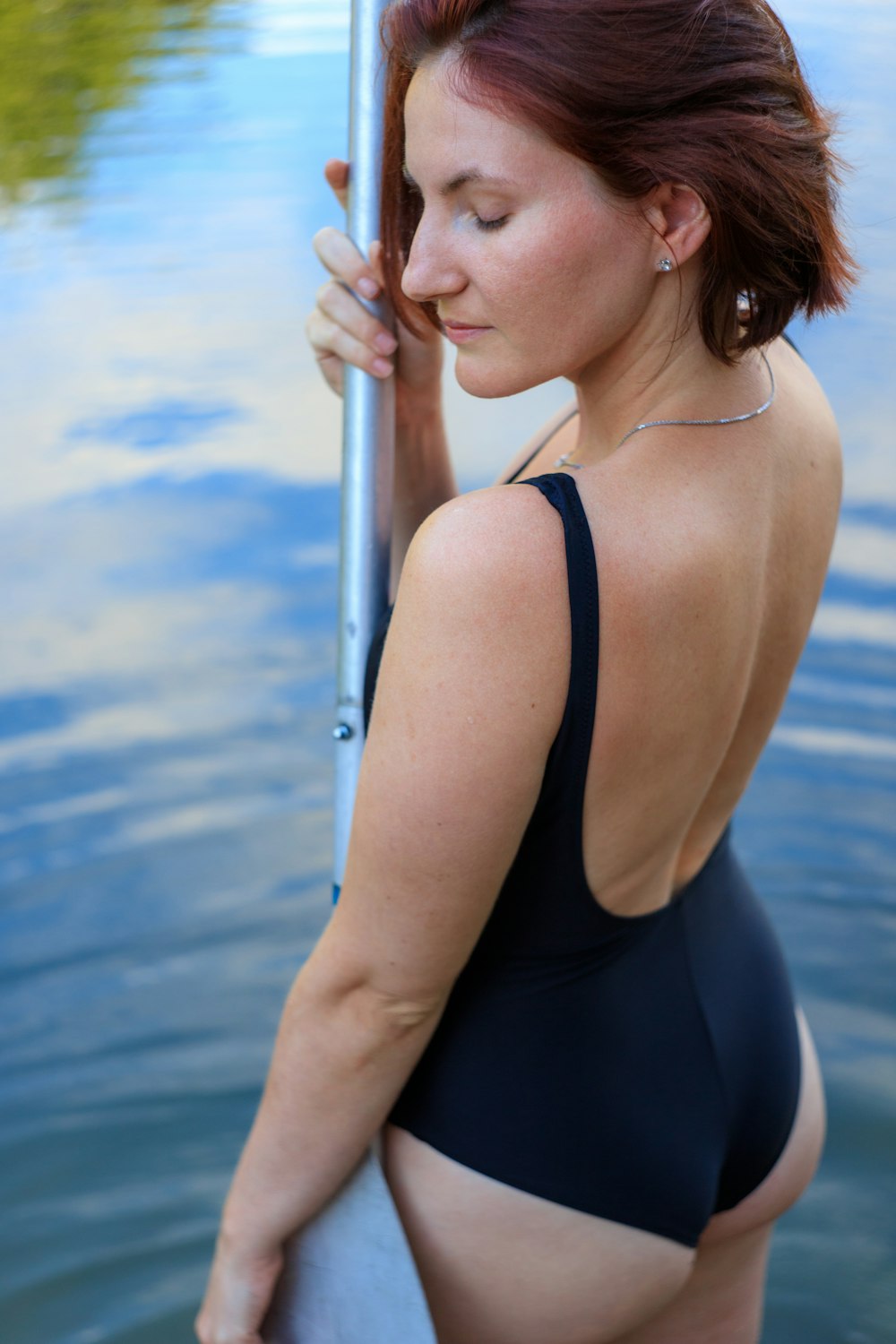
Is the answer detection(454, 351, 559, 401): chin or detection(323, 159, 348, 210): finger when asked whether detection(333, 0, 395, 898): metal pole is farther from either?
detection(454, 351, 559, 401): chin

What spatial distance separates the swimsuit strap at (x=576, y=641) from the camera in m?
0.96

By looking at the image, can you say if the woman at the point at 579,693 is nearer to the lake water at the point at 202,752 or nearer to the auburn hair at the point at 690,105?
the auburn hair at the point at 690,105

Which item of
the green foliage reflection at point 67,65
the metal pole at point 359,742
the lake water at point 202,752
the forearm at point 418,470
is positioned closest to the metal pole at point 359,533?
the metal pole at point 359,742

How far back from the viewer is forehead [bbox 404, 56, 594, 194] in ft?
3.21

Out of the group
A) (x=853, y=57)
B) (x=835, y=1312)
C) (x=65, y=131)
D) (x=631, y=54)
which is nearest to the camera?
(x=631, y=54)

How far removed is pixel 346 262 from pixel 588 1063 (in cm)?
80

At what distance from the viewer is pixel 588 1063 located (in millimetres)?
1230

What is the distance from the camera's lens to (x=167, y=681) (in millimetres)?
3754

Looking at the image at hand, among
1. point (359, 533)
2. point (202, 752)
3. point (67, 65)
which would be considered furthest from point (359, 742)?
point (67, 65)

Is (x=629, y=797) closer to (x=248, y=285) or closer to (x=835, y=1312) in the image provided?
(x=835, y=1312)

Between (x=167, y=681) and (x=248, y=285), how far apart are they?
3.50m

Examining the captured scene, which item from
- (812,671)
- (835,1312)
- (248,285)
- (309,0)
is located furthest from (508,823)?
(309,0)

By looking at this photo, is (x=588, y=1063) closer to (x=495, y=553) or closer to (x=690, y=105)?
(x=495, y=553)

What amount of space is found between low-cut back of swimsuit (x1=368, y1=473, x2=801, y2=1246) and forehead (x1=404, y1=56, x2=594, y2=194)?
483 mm
